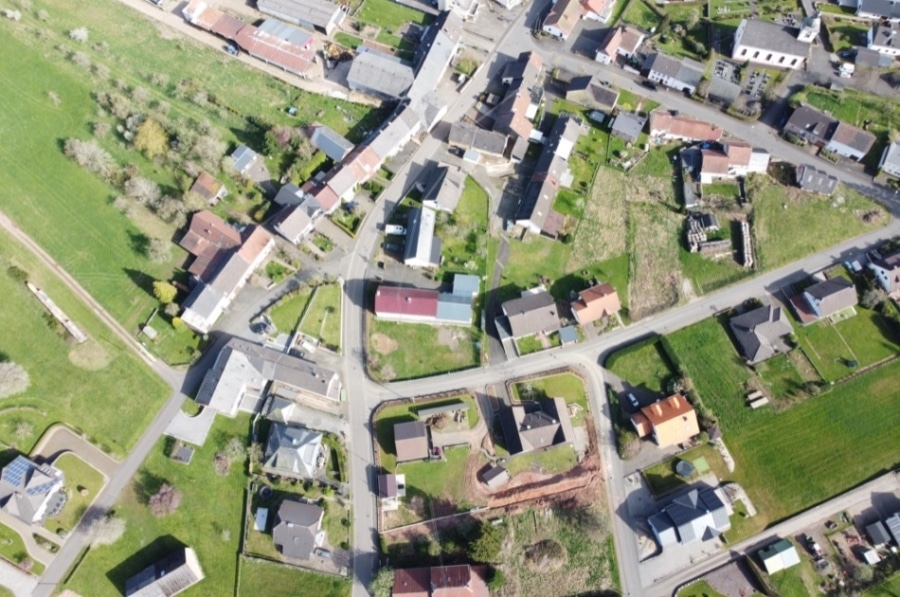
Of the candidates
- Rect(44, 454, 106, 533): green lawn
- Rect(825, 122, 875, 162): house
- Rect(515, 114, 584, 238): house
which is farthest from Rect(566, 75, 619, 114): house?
Rect(44, 454, 106, 533): green lawn

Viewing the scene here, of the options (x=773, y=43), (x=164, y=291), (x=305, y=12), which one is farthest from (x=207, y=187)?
(x=773, y=43)

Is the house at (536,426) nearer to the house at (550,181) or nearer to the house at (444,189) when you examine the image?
the house at (550,181)

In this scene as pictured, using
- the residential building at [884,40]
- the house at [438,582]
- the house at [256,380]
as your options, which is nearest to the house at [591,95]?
the residential building at [884,40]

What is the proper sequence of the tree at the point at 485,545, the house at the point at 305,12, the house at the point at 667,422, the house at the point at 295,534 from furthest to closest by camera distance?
1. the house at the point at 305,12
2. the house at the point at 667,422
3. the house at the point at 295,534
4. the tree at the point at 485,545

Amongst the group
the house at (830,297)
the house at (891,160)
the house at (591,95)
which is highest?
the house at (591,95)

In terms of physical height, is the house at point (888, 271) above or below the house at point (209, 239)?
below

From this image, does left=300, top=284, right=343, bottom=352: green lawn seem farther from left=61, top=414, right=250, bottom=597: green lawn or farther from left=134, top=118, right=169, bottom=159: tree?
left=134, top=118, right=169, bottom=159: tree
